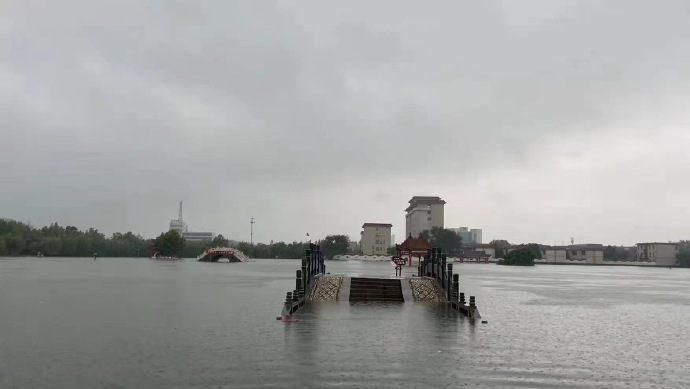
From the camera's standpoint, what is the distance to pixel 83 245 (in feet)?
517

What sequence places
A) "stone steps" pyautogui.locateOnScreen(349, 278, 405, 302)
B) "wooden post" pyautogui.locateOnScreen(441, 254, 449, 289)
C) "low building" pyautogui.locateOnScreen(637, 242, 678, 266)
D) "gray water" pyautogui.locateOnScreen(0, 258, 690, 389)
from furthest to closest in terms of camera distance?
"low building" pyautogui.locateOnScreen(637, 242, 678, 266)
"stone steps" pyautogui.locateOnScreen(349, 278, 405, 302)
"wooden post" pyautogui.locateOnScreen(441, 254, 449, 289)
"gray water" pyautogui.locateOnScreen(0, 258, 690, 389)

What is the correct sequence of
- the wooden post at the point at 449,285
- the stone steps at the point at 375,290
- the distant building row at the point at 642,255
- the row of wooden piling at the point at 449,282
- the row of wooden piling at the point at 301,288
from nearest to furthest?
1. the row of wooden piling at the point at 301,288
2. the row of wooden piling at the point at 449,282
3. the wooden post at the point at 449,285
4. the stone steps at the point at 375,290
5. the distant building row at the point at 642,255

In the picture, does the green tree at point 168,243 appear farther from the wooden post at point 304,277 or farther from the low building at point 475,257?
the wooden post at point 304,277

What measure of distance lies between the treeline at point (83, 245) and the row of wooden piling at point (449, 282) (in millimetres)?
87570

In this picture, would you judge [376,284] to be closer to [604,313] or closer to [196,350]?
[604,313]

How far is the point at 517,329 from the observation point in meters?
22.7

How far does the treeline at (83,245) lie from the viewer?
14438 cm

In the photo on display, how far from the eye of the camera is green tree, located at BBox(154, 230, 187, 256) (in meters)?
149

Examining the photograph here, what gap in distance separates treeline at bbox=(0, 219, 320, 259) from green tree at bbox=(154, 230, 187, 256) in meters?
0.42

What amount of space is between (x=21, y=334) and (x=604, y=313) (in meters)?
27.0

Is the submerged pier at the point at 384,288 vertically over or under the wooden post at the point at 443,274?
under

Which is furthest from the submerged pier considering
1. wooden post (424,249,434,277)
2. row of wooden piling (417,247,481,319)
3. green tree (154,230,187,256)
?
green tree (154,230,187,256)

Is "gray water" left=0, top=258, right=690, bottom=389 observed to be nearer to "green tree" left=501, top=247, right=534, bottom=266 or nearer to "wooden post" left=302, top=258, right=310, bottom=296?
"wooden post" left=302, top=258, right=310, bottom=296

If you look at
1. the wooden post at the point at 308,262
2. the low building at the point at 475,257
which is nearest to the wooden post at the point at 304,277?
the wooden post at the point at 308,262
